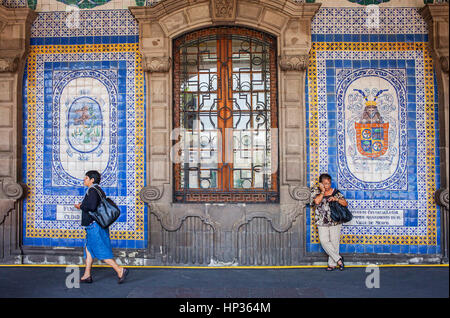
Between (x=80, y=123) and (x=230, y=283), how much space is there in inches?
150

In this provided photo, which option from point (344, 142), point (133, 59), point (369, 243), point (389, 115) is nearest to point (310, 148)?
point (344, 142)

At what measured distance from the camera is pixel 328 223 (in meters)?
6.22

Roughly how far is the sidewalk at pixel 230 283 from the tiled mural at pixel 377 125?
0.69m

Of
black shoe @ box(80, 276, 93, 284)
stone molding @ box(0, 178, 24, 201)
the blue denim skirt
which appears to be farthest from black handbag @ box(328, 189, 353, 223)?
stone molding @ box(0, 178, 24, 201)

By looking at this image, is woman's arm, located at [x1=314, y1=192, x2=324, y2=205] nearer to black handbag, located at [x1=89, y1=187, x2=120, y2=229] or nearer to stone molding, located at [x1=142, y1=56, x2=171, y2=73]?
black handbag, located at [x1=89, y1=187, x2=120, y2=229]

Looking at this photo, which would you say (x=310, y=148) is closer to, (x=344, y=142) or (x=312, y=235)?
(x=344, y=142)

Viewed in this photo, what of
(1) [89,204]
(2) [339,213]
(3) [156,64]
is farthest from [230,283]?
(3) [156,64]

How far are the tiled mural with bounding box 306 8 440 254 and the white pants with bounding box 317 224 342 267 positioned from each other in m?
0.35

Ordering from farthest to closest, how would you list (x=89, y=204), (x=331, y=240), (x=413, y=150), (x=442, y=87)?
(x=413, y=150), (x=442, y=87), (x=331, y=240), (x=89, y=204)

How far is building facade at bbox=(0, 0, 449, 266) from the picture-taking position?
6.59 m

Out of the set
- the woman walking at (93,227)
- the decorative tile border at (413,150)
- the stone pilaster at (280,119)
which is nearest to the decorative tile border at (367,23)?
the decorative tile border at (413,150)

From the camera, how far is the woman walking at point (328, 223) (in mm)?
6215

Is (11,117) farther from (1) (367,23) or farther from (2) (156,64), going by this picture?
(1) (367,23)

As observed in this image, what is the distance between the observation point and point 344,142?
6680 millimetres
